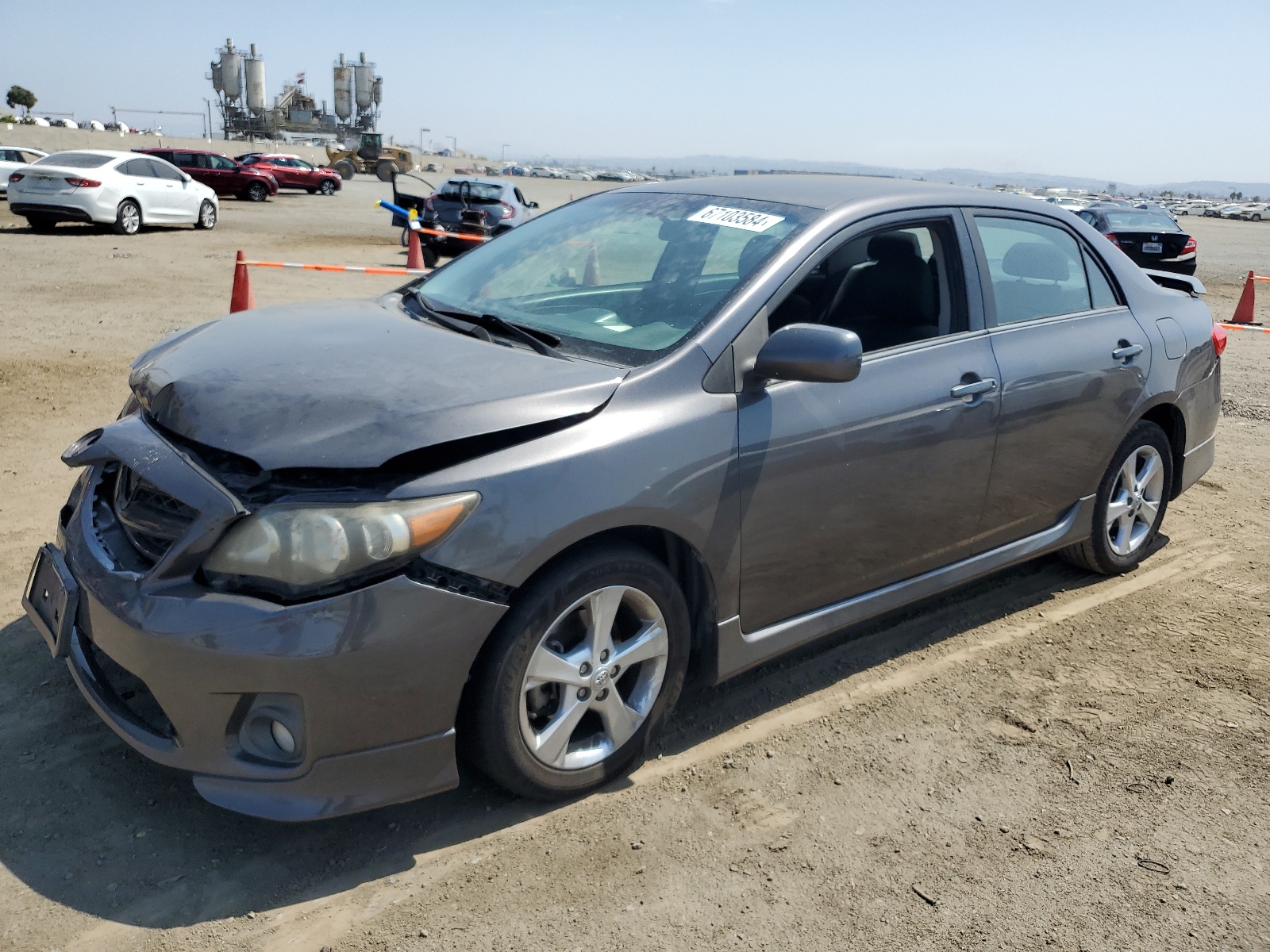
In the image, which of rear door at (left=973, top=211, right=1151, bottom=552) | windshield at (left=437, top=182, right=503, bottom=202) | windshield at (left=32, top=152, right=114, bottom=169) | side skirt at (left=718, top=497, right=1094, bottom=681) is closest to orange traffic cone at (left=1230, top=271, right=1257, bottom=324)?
rear door at (left=973, top=211, right=1151, bottom=552)

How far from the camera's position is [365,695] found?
8.29 feet

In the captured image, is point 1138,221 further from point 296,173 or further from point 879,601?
point 296,173

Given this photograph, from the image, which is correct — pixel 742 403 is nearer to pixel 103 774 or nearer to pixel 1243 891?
pixel 1243 891

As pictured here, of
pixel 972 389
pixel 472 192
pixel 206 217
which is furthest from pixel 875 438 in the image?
pixel 206 217

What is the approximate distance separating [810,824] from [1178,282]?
4.00 metres

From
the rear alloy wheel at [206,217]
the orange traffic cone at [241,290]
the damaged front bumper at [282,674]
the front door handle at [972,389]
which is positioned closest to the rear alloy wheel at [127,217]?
the rear alloy wheel at [206,217]

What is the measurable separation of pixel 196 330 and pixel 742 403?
1.89m

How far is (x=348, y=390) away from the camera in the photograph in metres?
2.86

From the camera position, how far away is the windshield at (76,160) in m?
19.1

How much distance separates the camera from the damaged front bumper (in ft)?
8.09

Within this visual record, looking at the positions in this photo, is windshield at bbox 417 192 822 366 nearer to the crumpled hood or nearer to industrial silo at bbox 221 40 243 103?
the crumpled hood

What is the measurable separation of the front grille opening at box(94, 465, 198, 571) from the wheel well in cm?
396

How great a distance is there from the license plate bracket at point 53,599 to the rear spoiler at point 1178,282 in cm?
476

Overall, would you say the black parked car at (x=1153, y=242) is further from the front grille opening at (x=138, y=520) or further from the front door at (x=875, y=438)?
the front grille opening at (x=138, y=520)
